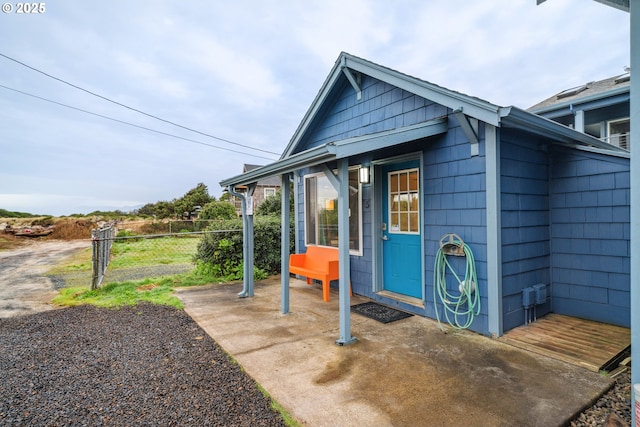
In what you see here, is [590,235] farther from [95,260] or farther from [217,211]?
[217,211]

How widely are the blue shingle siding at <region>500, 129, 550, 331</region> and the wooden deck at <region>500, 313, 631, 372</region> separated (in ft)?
0.57

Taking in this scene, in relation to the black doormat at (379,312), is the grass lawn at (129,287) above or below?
above

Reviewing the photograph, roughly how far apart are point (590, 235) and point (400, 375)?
3.06 meters

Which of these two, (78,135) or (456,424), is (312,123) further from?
(78,135)

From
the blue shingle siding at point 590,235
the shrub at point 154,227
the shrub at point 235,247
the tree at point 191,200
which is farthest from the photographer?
the tree at point 191,200

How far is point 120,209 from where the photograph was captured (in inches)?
1048

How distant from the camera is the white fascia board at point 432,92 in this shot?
2992 mm

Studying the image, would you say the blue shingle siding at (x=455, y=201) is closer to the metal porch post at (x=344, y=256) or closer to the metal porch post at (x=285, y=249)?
the metal porch post at (x=344, y=256)

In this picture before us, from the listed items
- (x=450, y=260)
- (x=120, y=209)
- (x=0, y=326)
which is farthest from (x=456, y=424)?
(x=120, y=209)

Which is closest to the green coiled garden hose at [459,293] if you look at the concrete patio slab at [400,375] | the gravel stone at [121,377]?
the concrete patio slab at [400,375]

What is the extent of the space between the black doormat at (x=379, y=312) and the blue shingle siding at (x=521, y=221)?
124cm

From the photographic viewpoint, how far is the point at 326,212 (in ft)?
19.2

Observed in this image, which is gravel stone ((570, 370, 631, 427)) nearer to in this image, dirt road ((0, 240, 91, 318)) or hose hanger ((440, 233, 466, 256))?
hose hanger ((440, 233, 466, 256))

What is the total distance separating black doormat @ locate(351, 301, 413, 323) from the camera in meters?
3.98
